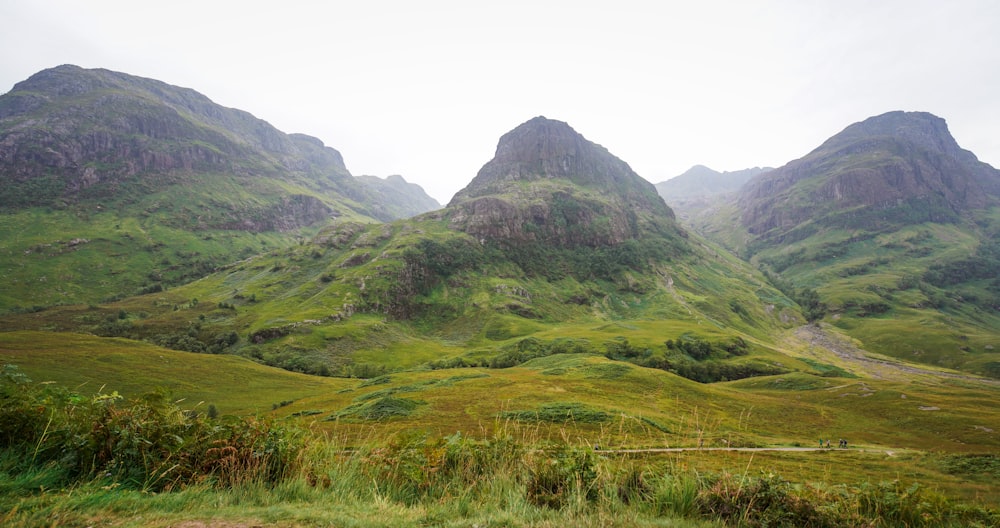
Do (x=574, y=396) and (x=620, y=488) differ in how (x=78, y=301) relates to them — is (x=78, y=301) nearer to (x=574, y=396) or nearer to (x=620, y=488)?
(x=574, y=396)

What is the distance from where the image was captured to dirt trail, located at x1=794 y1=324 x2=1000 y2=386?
12688cm

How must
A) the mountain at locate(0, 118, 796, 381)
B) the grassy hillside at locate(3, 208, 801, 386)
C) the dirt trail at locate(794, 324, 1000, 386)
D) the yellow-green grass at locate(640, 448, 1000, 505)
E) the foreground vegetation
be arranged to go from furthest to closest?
the dirt trail at locate(794, 324, 1000, 386) → the grassy hillside at locate(3, 208, 801, 386) → the mountain at locate(0, 118, 796, 381) → the yellow-green grass at locate(640, 448, 1000, 505) → the foreground vegetation

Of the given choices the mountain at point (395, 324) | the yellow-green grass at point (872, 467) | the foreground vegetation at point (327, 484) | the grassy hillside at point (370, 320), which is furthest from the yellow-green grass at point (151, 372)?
the yellow-green grass at point (872, 467)

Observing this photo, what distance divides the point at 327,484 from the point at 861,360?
7998 inches

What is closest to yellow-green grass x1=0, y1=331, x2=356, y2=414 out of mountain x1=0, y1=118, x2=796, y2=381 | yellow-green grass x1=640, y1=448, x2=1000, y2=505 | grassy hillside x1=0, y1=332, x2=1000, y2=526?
grassy hillside x1=0, y1=332, x2=1000, y2=526

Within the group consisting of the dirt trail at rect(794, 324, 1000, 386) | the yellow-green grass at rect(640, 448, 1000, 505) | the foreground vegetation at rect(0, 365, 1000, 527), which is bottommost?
the dirt trail at rect(794, 324, 1000, 386)

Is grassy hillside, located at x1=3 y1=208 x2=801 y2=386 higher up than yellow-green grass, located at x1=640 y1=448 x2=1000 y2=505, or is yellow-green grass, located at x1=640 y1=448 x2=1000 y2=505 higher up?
yellow-green grass, located at x1=640 y1=448 x2=1000 y2=505

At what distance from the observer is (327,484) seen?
9.27 meters

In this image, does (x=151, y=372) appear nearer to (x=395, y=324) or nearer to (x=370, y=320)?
(x=370, y=320)

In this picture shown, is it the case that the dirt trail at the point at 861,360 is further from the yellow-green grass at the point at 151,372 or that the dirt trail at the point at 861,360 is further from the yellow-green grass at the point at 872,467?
the yellow-green grass at the point at 151,372

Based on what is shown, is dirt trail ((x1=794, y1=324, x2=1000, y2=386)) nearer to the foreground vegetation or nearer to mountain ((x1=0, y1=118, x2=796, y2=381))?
mountain ((x1=0, y1=118, x2=796, y2=381))

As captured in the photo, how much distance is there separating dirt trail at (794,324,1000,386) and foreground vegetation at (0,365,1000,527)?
167 metres

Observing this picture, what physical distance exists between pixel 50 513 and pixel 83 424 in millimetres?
3481

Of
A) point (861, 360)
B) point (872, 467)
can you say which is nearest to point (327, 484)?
point (872, 467)
